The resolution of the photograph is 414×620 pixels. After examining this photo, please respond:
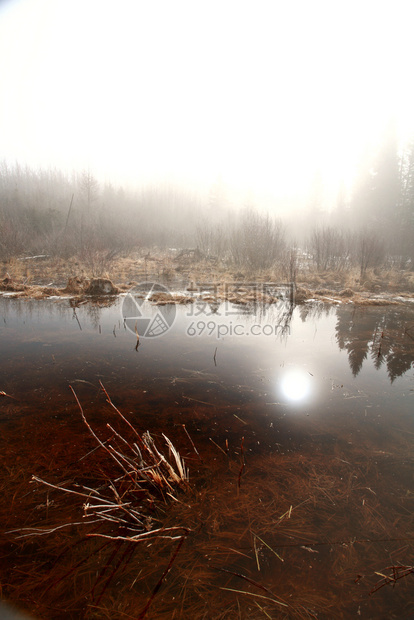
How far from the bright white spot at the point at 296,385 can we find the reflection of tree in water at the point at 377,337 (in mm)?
895

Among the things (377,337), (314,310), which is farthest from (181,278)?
(377,337)

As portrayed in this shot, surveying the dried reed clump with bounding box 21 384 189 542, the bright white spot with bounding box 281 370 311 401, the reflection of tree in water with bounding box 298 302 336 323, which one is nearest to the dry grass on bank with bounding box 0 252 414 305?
the reflection of tree in water with bounding box 298 302 336 323

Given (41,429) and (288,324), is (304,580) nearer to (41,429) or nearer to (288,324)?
(41,429)

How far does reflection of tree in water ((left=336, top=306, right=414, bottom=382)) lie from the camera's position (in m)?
5.07

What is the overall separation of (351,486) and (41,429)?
9.72 feet

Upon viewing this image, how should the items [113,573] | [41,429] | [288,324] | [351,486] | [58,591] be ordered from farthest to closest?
[288,324] < [41,429] < [351,486] < [113,573] < [58,591]

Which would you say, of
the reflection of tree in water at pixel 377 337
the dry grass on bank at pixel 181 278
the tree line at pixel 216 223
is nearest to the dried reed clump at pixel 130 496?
the reflection of tree in water at pixel 377 337

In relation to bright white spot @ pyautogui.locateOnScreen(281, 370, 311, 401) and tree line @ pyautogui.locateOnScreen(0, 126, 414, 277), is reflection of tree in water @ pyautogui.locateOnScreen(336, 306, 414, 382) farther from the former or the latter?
tree line @ pyautogui.locateOnScreen(0, 126, 414, 277)

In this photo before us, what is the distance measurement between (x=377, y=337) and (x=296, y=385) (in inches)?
134

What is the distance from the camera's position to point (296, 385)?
411 cm

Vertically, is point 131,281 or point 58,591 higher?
point 131,281

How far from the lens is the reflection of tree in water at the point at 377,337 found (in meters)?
5.07

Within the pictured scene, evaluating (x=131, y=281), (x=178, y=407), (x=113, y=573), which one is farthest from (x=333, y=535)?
(x=131, y=281)

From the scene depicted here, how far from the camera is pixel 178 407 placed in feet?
11.5
